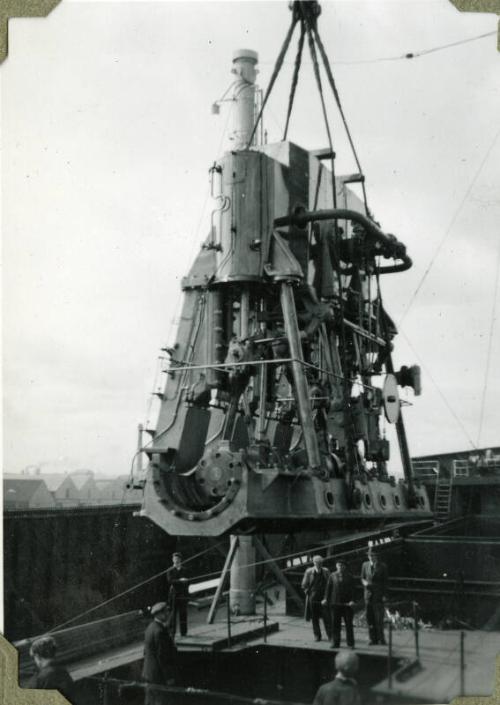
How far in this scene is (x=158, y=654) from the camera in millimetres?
8531

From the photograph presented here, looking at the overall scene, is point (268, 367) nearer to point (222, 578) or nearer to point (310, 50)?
point (222, 578)

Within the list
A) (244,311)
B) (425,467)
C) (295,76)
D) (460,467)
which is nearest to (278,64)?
(295,76)

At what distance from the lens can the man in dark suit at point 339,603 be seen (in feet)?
36.3

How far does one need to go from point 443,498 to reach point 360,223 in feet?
52.1

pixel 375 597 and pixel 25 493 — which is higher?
pixel 25 493

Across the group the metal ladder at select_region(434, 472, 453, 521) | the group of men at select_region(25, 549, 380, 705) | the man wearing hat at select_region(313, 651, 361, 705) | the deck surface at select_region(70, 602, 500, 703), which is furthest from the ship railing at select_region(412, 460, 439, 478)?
the man wearing hat at select_region(313, 651, 361, 705)

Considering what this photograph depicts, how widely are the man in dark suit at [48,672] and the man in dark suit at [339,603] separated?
3.90 m

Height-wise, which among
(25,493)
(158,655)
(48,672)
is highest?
(25,493)

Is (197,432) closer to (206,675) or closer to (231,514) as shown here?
(231,514)

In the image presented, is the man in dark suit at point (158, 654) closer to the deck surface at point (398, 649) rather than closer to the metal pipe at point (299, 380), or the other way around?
the deck surface at point (398, 649)

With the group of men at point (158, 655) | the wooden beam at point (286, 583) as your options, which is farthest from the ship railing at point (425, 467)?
the group of men at point (158, 655)

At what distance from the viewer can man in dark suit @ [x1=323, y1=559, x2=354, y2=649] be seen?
1108cm

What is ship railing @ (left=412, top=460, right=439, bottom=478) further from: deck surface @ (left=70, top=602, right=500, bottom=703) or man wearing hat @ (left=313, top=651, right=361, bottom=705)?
man wearing hat @ (left=313, top=651, right=361, bottom=705)

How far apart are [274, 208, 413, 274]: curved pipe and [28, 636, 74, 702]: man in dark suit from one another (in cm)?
623
